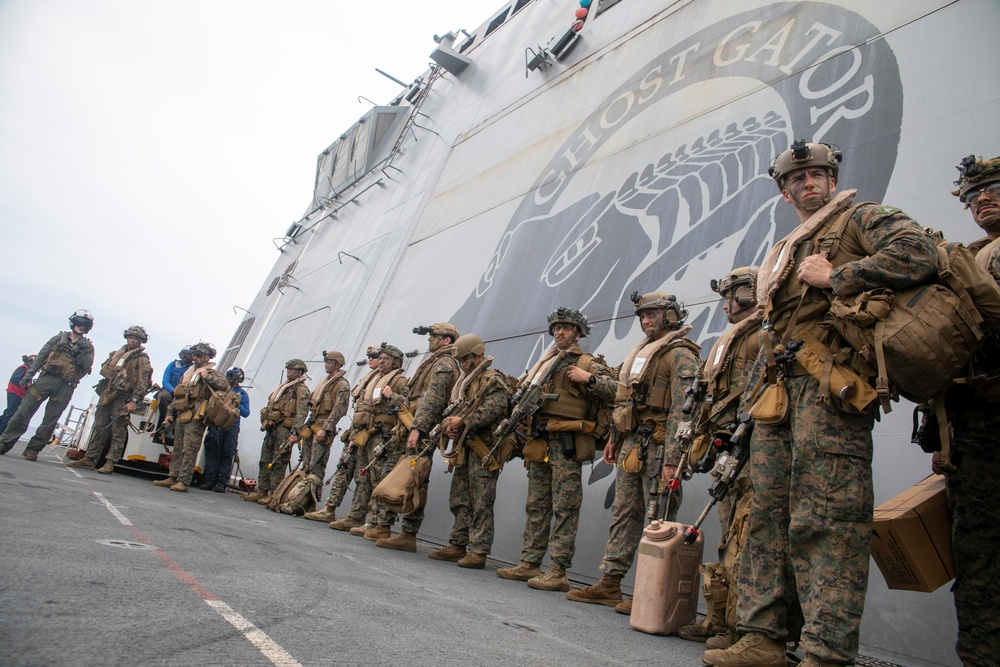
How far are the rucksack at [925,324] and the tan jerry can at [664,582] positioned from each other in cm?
111

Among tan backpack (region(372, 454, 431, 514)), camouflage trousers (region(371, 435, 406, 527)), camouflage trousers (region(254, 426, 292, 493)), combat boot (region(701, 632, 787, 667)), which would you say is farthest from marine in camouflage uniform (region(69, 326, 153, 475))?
combat boot (region(701, 632, 787, 667))

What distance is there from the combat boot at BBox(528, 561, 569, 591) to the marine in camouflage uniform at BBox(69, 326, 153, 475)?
18.5 ft

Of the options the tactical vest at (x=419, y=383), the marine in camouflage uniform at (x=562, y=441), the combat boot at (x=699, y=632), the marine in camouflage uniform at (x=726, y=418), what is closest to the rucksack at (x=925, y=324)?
the marine in camouflage uniform at (x=726, y=418)

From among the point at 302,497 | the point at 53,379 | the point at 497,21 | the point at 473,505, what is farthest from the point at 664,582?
the point at 497,21

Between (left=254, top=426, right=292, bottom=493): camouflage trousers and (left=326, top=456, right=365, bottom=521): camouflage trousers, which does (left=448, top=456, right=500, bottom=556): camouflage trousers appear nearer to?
(left=326, top=456, right=365, bottom=521): camouflage trousers

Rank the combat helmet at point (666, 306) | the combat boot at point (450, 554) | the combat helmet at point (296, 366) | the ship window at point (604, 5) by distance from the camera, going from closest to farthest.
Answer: the combat helmet at point (666, 306), the combat boot at point (450, 554), the ship window at point (604, 5), the combat helmet at point (296, 366)

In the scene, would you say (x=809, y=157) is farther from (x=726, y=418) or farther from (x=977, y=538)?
(x=977, y=538)

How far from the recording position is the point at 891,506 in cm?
244

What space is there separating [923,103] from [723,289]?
171cm

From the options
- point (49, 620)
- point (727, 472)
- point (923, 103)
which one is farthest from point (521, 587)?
point (923, 103)

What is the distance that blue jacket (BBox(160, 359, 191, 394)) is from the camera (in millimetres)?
8984

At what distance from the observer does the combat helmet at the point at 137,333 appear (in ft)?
26.5

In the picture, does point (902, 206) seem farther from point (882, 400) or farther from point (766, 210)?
point (882, 400)

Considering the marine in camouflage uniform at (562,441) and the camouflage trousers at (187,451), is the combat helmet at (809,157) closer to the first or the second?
the marine in camouflage uniform at (562,441)
